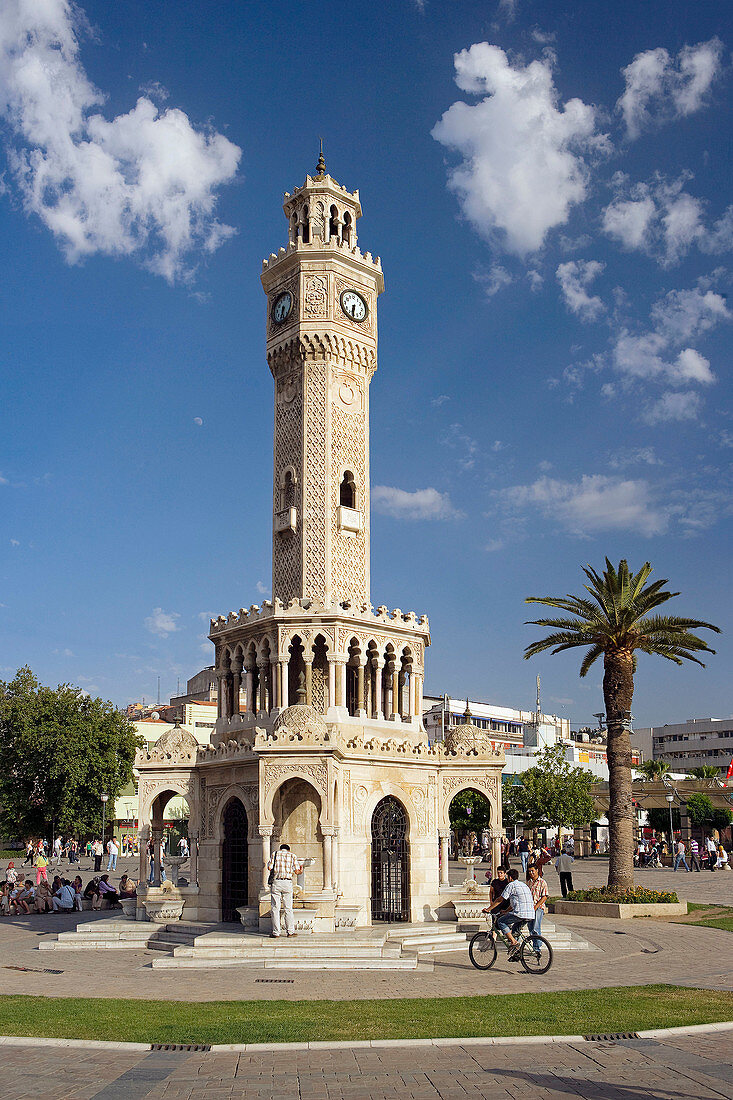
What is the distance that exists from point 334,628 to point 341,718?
258cm

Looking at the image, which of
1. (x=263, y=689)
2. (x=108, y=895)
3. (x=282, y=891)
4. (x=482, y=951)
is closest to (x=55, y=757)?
(x=108, y=895)

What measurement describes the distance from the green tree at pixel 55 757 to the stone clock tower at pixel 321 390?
101 feet

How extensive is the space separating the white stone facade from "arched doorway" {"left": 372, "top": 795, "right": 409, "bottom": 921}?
0.13 ft

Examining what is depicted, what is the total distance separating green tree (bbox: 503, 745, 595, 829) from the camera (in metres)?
54.4

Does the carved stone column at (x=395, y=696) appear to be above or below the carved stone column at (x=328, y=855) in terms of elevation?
above

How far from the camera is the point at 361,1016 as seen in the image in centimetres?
1302

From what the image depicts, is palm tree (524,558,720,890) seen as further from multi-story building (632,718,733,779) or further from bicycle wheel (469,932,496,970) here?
multi-story building (632,718,733,779)

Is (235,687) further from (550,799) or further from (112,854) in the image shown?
(550,799)

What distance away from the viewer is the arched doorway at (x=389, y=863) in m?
27.0

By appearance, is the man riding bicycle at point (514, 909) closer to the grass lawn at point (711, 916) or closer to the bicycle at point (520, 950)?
the bicycle at point (520, 950)

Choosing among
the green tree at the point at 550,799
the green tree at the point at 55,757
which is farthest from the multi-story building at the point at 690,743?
the green tree at the point at 55,757

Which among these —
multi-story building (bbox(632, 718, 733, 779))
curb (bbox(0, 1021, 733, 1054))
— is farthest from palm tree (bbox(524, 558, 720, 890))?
multi-story building (bbox(632, 718, 733, 779))

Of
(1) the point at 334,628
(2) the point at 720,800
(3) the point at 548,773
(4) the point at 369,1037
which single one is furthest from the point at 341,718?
(2) the point at 720,800

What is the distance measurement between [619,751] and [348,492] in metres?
12.7
